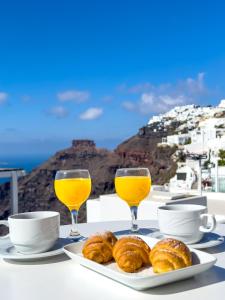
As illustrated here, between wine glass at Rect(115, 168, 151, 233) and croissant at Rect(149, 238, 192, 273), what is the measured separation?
42 cm

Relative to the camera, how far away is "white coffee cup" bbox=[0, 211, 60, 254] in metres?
0.82

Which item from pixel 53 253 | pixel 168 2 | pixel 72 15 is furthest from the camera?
pixel 168 2

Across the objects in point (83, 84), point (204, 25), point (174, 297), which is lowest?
point (174, 297)

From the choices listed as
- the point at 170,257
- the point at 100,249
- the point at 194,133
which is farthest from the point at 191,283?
the point at 194,133

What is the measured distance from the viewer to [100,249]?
0.76 meters

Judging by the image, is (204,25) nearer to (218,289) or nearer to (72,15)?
(72,15)

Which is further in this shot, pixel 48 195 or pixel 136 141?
pixel 136 141

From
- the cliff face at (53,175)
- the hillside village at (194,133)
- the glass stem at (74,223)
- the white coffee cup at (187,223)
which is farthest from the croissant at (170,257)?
the hillside village at (194,133)

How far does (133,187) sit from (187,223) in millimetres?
259

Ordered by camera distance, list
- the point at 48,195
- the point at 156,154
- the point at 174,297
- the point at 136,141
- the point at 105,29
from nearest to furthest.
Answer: the point at 174,297, the point at 48,195, the point at 136,141, the point at 156,154, the point at 105,29

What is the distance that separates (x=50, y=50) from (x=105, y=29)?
3.88m

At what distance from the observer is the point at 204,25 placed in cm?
2898

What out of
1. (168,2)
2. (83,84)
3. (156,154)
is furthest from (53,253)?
(83,84)

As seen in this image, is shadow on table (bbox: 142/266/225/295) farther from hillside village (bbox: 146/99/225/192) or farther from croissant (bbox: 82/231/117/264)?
hillside village (bbox: 146/99/225/192)
